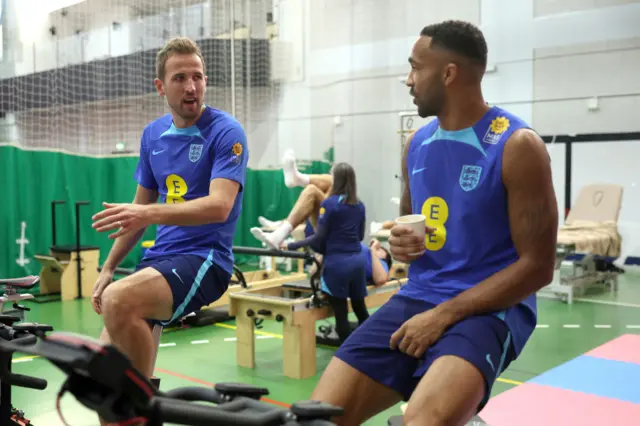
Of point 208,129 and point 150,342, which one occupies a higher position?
point 208,129

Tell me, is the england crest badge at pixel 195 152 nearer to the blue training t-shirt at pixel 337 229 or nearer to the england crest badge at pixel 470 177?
the england crest badge at pixel 470 177

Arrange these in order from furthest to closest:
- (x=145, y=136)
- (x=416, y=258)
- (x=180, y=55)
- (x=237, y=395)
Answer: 1. (x=145, y=136)
2. (x=180, y=55)
3. (x=416, y=258)
4. (x=237, y=395)

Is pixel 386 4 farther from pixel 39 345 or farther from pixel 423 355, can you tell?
pixel 39 345

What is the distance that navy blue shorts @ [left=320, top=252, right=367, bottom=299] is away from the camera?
524cm

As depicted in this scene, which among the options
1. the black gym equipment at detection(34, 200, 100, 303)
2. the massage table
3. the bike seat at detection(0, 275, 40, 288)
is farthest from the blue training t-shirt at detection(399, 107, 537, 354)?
the black gym equipment at detection(34, 200, 100, 303)

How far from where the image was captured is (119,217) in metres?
2.03

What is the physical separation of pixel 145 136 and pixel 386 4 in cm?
930

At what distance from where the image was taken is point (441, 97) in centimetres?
207

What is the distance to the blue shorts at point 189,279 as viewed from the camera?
2.49 m

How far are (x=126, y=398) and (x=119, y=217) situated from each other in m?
1.14

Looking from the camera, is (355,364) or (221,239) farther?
(221,239)

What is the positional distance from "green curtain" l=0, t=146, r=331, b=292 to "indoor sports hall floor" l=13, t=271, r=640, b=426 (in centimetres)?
133

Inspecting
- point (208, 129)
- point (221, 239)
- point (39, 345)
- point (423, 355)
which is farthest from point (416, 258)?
point (39, 345)

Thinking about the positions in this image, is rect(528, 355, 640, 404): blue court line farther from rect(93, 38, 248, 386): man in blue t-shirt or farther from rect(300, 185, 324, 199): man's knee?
rect(93, 38, 248, 386): man in blue t-shirt
